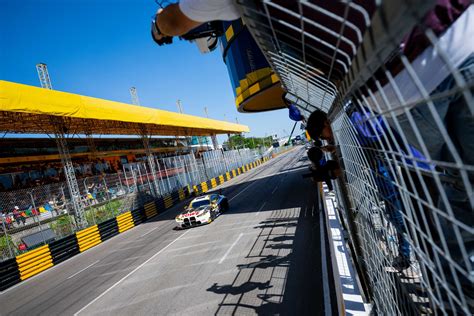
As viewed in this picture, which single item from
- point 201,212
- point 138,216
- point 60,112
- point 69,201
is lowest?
point 138,216

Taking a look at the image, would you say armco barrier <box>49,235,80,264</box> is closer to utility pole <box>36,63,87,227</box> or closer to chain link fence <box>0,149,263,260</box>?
chain link fence <box>0,149,263,260</box>

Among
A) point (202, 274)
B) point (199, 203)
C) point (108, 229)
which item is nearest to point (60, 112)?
point (108, 229)

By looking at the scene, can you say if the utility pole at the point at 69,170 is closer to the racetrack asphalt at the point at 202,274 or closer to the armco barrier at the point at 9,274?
the racetrack asphalt at the point at 202,274

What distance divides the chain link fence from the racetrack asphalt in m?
2.05

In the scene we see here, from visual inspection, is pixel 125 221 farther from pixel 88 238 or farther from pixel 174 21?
pixel 174 21

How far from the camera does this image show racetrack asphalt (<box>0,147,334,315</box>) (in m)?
5.89

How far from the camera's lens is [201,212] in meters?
13.9

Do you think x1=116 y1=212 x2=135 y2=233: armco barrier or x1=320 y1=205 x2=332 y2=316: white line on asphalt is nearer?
x1=320 y1=205 x2=332 y2=316: white line on asphalt

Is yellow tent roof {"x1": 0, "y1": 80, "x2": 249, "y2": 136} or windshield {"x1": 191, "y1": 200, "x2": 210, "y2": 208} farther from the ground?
yellow tent roof {"x1": 0, "y1": 80, "x2": 249, "y2": 136}

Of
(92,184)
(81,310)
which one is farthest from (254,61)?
(92,184)

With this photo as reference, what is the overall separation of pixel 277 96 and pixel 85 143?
81.4 ft

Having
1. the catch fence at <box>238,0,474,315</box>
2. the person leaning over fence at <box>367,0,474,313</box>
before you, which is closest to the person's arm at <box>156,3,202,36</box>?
the catch fence at <box>238,0,474,315</box>

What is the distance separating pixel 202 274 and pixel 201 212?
6.26m

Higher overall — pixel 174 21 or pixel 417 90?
pixel 174 21
